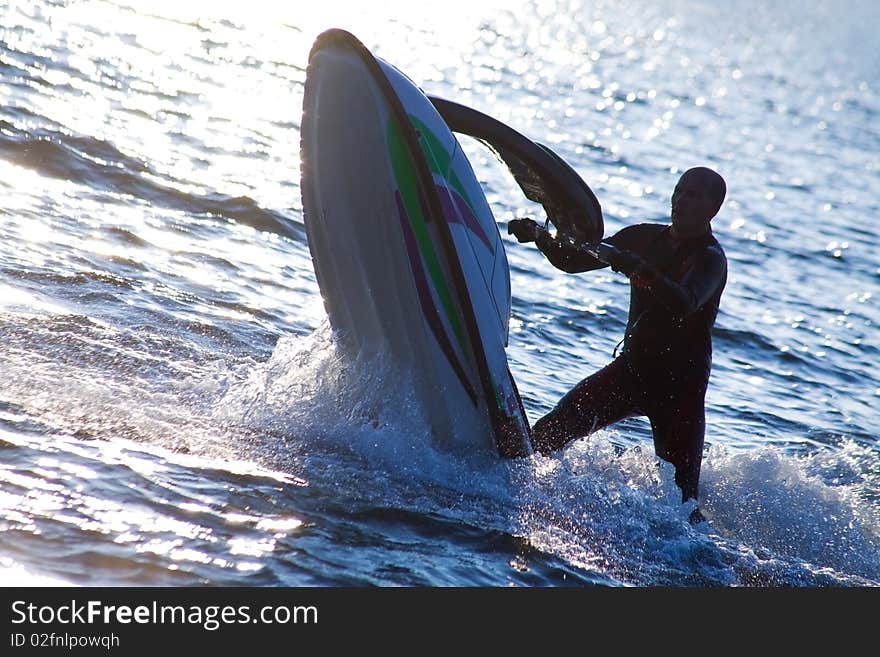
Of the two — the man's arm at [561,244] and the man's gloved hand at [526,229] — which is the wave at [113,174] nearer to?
the man's arm at [561,244]

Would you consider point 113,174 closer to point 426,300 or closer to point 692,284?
point 426,300

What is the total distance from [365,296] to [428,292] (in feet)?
1.11

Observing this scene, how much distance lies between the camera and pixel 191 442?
628 centimetres

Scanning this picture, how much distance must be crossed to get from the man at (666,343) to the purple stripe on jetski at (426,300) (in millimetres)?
510

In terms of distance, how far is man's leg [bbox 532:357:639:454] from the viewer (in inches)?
267

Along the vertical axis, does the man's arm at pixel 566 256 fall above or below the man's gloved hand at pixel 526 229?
below

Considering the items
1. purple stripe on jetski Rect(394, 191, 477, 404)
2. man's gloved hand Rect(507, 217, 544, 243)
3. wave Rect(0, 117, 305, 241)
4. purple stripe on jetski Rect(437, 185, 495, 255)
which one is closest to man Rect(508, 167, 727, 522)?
man's gloved hand Rect(507, 217, 544, 243)

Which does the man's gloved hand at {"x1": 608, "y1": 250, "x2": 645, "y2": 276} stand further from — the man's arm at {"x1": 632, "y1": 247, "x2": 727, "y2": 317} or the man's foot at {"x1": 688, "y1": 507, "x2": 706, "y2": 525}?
the man's foot at {"x1": 688, "y1": 507, "x2": 706, "y2": 525}

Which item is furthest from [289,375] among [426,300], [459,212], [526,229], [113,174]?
[113,174]

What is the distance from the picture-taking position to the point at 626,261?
234 inches

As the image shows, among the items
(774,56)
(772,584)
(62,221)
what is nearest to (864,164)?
(62,221)

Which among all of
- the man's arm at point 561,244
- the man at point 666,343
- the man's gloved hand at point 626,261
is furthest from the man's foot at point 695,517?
the man's gloved hand at point 626,261

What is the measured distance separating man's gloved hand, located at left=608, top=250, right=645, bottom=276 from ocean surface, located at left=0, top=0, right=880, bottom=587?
4.47 ft

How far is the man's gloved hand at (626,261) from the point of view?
5930 millimetres
